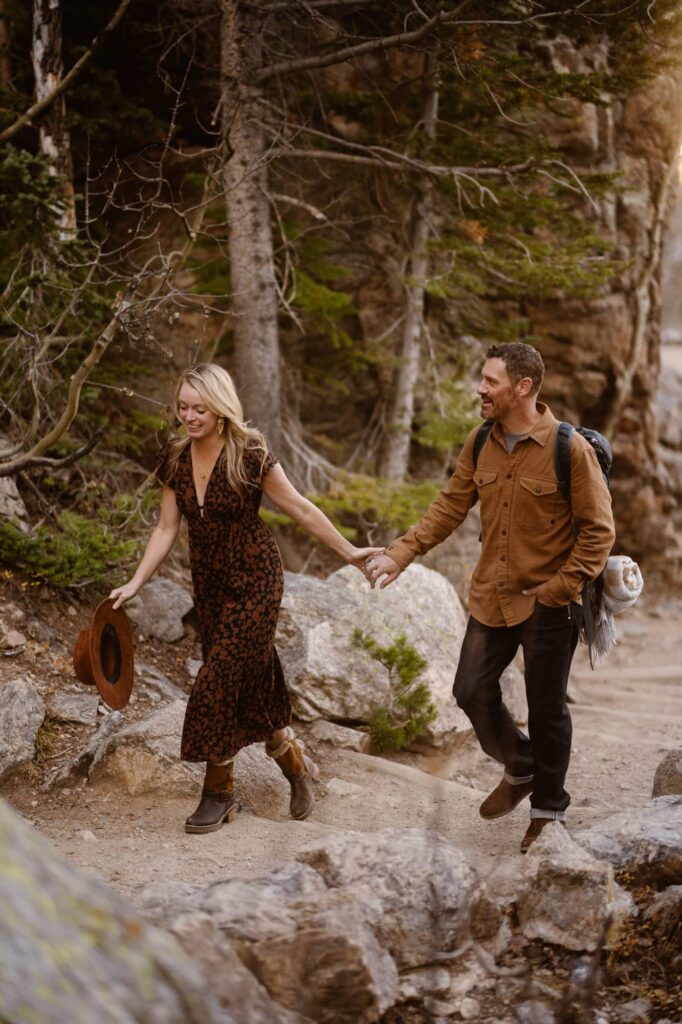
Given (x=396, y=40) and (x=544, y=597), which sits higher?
(x=396, y=40)

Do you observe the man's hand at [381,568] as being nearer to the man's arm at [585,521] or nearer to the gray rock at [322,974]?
the man's arm at [585,521]

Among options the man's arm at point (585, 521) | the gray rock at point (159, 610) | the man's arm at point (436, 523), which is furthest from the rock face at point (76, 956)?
the gray rock at point (159, 610)

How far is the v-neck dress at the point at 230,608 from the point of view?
4699 mm

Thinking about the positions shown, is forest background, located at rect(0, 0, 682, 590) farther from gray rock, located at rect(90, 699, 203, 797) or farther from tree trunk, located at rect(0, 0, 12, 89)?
gray rock, located at rect(90, 699, 203, 797)

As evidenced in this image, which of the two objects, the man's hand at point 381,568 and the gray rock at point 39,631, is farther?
the gray rock at point 39,631

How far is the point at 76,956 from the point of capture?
218 centimetres

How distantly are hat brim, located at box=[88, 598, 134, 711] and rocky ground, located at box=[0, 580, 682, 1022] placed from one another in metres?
0.74

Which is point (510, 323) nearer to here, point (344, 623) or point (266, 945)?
point (344, 623)

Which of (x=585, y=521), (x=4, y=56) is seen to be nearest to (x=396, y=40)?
(x=4, y=56)

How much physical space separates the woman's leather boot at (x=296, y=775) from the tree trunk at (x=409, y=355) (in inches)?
246

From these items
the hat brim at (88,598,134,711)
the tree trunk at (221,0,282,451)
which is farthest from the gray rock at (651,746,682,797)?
the tree trunk at (221,0,282,451)

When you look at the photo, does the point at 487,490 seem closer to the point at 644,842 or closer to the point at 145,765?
the point at 644,842

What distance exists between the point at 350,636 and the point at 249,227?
441 centimetres

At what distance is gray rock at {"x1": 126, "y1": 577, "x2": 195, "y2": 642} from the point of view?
7246mm
